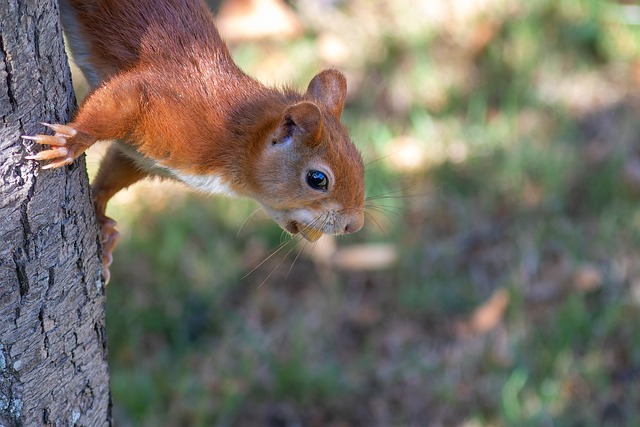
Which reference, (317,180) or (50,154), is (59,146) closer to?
(50,154)

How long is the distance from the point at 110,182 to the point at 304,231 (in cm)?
50

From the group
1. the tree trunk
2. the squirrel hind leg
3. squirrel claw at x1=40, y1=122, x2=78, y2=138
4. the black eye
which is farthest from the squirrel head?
squirrel claw at x1=40, y1=122, x2=78, y2=138

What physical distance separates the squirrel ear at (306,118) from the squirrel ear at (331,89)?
249mm

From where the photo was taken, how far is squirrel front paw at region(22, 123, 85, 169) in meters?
1.55

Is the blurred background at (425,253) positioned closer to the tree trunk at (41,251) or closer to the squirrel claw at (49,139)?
the tree trunk at (41,251)

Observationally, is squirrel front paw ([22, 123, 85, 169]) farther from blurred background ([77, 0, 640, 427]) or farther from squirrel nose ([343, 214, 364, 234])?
blurred background ([77, 0, 640, 427])

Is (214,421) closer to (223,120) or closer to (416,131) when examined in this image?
(223,120)

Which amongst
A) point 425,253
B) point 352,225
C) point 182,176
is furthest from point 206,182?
point 425,253

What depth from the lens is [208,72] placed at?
200 centimetres

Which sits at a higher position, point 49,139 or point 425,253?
point 49,139

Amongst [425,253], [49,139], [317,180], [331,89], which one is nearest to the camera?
[49,139]

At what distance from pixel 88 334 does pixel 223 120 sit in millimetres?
573

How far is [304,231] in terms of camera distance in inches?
85.9

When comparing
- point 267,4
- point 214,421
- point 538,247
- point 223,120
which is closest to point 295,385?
point 214,421
